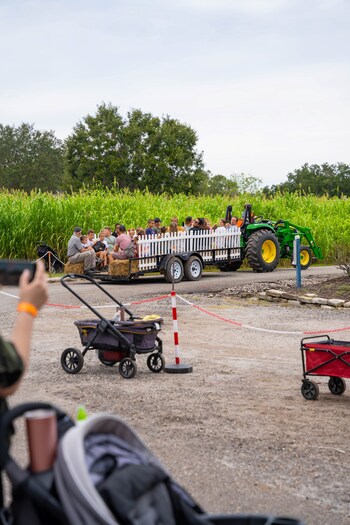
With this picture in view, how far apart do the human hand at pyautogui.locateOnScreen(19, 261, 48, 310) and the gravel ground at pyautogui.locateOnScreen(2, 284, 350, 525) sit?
116 inches

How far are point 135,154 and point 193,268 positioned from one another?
45.3 m

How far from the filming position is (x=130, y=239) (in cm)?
2386

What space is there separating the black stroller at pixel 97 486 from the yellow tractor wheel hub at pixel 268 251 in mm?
24694

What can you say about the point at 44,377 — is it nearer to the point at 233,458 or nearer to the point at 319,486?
the point at 233,458

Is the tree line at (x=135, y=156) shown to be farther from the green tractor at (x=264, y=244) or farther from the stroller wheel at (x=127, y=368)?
the stroller wheel at (x=127, y=368)

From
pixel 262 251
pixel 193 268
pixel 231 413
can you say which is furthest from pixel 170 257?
pixel 231 413

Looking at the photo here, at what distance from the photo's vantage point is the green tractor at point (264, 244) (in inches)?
1077

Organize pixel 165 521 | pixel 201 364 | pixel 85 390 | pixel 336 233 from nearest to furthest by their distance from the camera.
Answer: pixel 165 521
pixel 85 390
pixel 201 364
pixel 336 233

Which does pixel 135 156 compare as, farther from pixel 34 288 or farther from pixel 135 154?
pixel 34 288

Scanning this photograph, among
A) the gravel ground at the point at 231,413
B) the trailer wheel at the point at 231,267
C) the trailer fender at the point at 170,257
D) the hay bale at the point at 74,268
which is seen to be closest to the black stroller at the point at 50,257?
the hay bale at the point at 74,268

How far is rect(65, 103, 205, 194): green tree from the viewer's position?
68750 mm

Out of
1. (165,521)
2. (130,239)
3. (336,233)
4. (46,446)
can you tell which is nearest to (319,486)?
(165,521)

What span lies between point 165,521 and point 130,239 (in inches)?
814

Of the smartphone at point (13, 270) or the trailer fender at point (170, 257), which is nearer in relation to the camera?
the smartphone at point (13, 270)
